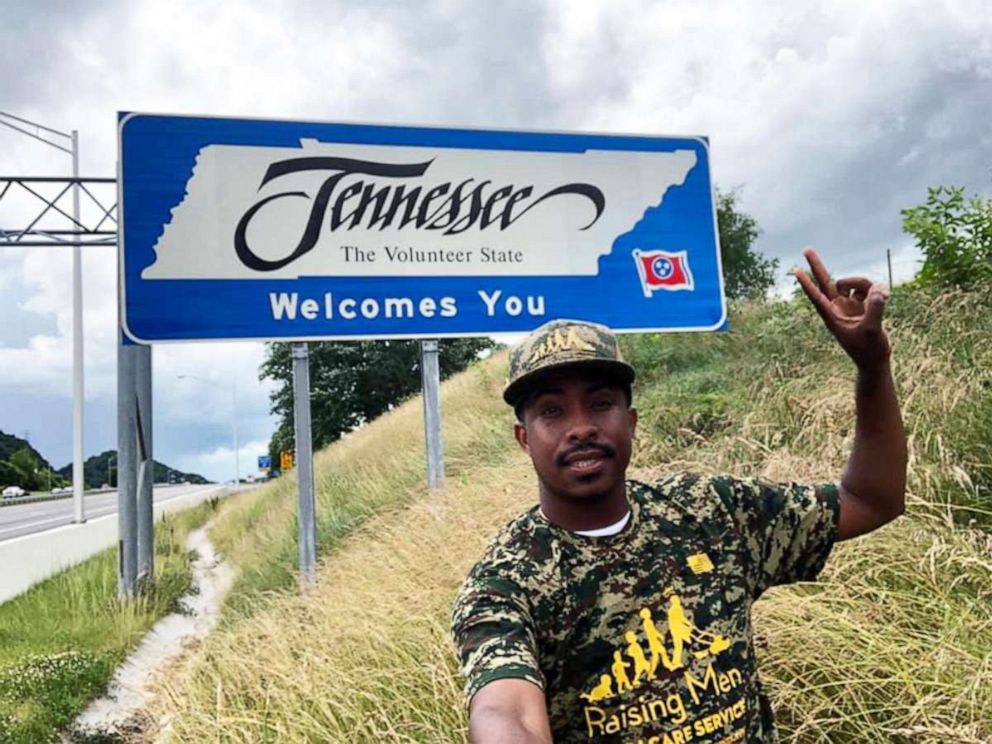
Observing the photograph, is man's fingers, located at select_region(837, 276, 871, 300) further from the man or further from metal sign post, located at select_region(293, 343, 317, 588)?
metal sign post, located at select_region(293, 343, 317, 588)

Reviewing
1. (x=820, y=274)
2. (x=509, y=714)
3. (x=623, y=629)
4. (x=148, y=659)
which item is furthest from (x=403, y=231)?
(x=509, y=714)

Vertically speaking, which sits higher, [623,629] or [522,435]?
[522,435]

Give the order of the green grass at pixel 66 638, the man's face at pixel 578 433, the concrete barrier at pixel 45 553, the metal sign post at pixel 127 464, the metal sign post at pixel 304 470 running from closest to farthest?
the man's face at pixel 578 433
the green grass at pixel 66 638
the metal sign post at pixel 304 470
the metal sign post at pixel 127 464
the concrete barrier at pixel 45 553

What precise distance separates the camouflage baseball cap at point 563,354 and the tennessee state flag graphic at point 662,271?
17.5 feet

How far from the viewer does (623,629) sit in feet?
4.86

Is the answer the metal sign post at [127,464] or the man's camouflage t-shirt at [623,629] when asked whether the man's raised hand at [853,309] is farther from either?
the metal sign post at [127,464]

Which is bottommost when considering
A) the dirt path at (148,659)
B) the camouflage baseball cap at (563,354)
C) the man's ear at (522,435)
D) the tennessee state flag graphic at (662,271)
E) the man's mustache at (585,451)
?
the dirt path at (148,659)

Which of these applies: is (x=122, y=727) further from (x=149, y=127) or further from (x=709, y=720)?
(x=709, y=720)

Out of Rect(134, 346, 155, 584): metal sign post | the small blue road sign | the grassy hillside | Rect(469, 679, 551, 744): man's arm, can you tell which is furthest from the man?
Rect(134, 346, 155, 584): metal sign post

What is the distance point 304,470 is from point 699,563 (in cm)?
488

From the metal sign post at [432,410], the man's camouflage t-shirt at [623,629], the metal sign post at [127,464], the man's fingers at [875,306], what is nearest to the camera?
the man's camouflage t-shirt at [623,629]

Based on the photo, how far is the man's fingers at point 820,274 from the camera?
180 cm

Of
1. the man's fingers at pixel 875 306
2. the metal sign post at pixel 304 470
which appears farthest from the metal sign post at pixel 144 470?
the man's fingers at pixel 875 306

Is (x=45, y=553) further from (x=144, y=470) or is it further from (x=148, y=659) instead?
(x=148, y=659)
